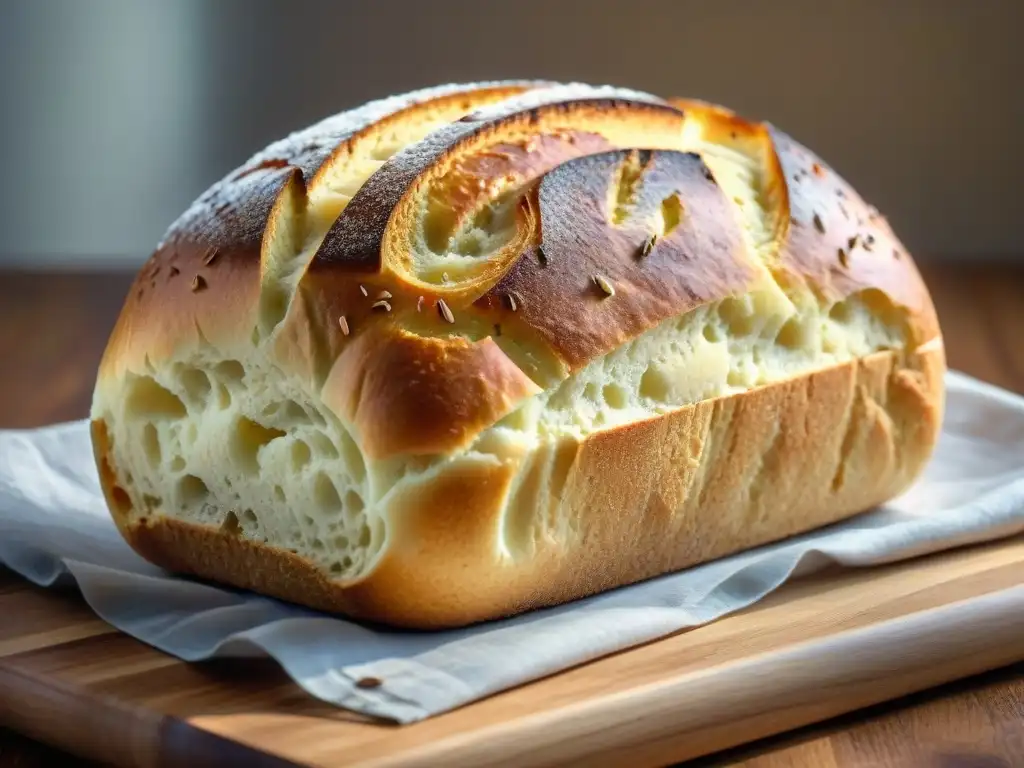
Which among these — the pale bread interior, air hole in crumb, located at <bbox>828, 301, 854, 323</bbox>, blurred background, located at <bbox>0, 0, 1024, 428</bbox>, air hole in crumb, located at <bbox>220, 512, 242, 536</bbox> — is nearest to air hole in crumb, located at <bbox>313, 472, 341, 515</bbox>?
the pale bread interior

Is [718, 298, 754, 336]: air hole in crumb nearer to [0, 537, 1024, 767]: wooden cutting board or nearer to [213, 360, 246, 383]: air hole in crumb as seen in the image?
[0, 537, 1024, 767]: wooden cutting board

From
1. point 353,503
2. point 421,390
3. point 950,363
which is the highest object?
point 421,390

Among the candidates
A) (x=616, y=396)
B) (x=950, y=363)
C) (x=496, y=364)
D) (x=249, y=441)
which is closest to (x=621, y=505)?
(x=616, y=396)

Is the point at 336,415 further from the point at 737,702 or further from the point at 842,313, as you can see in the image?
the point at 842,313

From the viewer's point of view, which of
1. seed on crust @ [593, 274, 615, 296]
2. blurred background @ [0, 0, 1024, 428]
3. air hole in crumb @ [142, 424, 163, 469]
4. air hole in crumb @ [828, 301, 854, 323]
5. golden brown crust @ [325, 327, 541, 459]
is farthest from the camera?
blurred background @ [0, 0, 1024, 428]

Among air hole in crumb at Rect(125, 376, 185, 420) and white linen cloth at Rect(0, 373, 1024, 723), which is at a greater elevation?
air hole in crumb at Rect(125, 376, 185, 420)

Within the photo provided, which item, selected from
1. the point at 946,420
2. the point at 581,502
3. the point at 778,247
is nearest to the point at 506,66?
the point at 946,420

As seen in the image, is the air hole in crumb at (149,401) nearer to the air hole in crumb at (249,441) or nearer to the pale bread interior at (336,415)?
the pale bread interior at (336,415)

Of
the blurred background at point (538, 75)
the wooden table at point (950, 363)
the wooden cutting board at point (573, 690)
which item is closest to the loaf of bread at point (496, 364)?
the wooden cutting board at point (573, 690)
